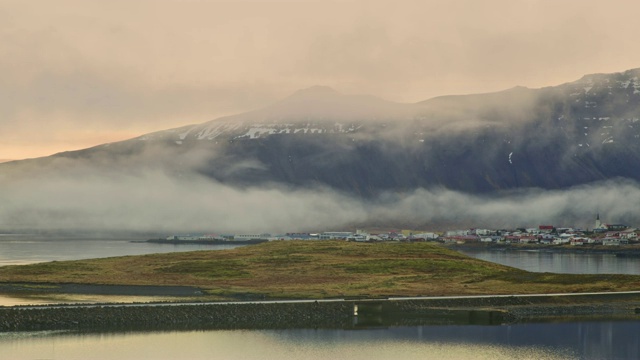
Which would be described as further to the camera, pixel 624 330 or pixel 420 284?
pixel 420 284

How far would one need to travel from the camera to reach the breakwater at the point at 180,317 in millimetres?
110062

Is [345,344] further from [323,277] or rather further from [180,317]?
[323,277]

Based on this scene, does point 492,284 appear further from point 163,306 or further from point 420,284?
point 163,306

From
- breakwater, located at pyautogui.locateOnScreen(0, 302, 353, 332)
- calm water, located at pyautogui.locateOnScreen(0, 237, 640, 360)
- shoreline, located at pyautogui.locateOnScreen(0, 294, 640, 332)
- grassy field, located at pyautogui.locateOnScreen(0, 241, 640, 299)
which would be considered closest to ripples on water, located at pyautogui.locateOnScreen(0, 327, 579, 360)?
calm water, located at pyautogui.locateOnScreen(0, 237, 640, 360)

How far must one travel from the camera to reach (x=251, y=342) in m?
107

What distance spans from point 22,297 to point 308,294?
41.2m

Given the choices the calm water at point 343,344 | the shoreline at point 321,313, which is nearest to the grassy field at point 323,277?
the shoreline at point 321,313

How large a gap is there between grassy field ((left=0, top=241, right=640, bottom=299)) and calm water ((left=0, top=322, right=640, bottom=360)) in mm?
25823

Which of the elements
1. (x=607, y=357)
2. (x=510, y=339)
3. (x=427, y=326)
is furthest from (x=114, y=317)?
(x=607, y=357)

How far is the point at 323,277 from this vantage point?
169 metres

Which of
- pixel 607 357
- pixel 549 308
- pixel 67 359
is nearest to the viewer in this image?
pixel 67 359

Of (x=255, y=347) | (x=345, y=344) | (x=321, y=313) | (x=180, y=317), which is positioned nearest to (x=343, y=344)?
(x=345, y=344)

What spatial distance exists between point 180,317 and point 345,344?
21.9 meters

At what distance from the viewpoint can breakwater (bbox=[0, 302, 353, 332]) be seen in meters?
110
